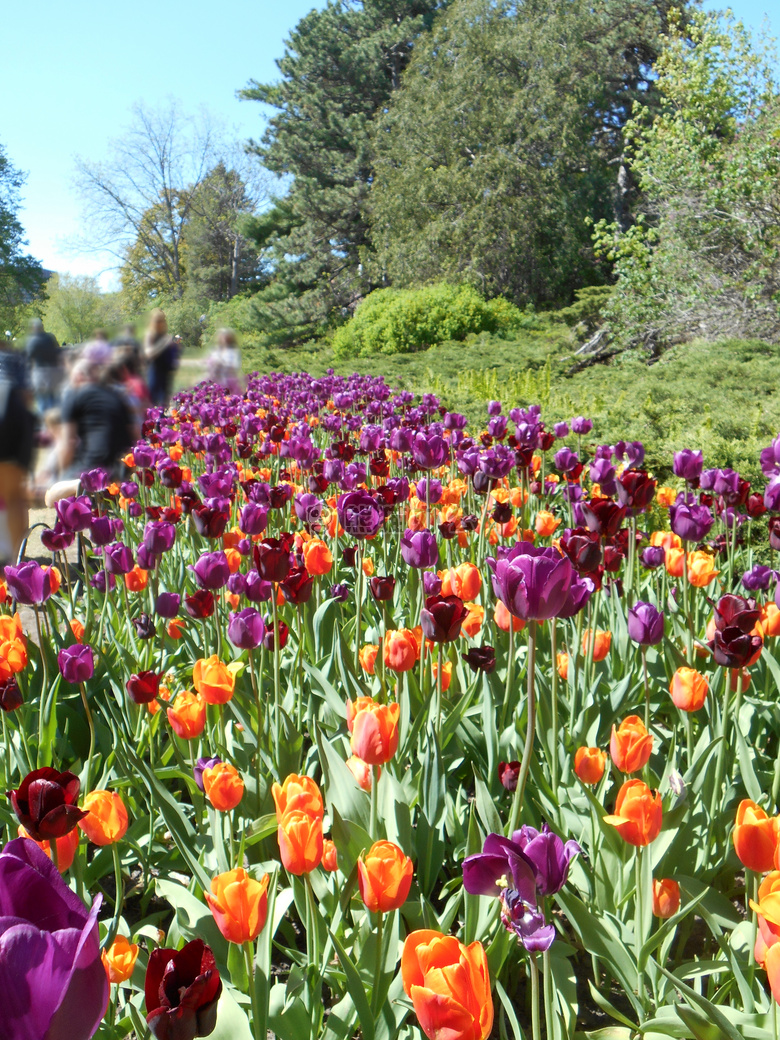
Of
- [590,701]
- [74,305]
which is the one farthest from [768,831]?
[74,305]

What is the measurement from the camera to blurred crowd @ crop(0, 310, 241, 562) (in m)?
0.92

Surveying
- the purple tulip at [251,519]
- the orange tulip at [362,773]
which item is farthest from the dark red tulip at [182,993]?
the purple tulip at [251,519]

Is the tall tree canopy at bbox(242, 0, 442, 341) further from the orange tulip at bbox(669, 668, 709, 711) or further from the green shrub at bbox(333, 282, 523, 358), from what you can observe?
the orange tulip at bbox(669, 668, 709, 711)

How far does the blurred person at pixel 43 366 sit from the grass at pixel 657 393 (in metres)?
3.51

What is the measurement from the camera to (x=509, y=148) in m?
22.5

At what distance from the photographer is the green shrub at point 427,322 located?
18.8 meters

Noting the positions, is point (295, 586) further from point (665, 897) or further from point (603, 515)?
point (665, 897)

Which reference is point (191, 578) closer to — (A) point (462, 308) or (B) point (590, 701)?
(B) point (590, 701)

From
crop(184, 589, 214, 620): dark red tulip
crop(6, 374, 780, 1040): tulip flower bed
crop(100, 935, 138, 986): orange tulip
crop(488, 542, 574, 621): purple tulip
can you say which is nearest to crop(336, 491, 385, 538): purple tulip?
crop(6, 374, 780, 1040): tulip flower bed

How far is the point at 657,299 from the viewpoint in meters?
12.5

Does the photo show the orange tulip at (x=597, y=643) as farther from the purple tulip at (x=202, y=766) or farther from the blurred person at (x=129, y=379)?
the blurred person at (x=129, y=379)

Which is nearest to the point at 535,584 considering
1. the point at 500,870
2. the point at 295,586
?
the point at 500,870

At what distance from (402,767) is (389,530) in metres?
1.68

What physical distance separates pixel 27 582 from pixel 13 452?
131 centimetres
